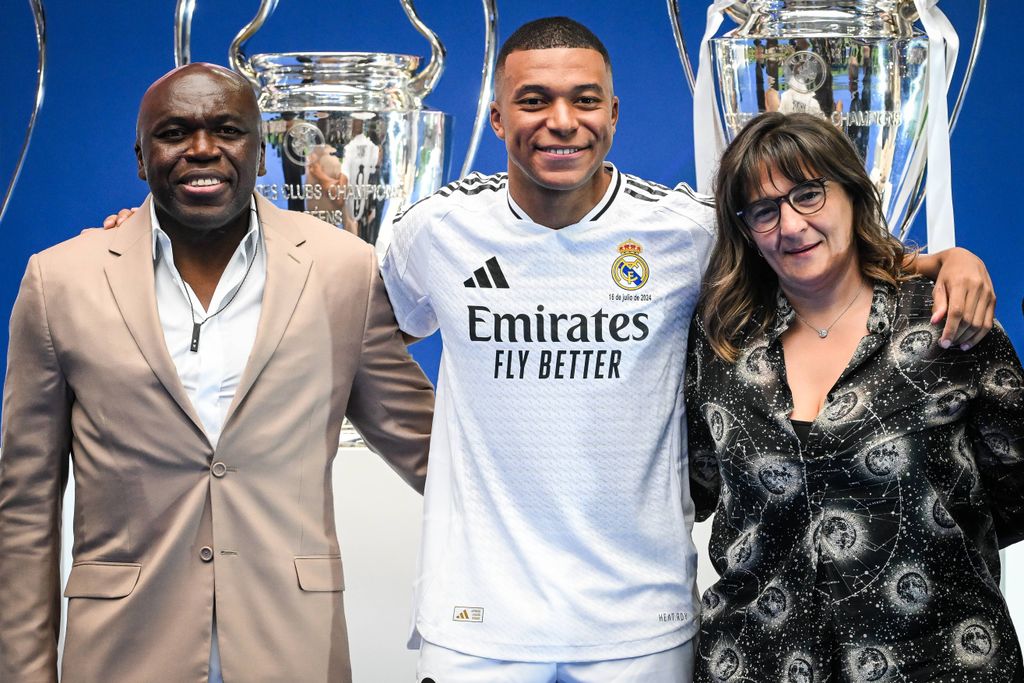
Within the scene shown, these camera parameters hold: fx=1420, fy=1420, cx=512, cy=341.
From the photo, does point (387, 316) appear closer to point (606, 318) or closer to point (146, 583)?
point (606, 318)

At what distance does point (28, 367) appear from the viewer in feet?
5.74

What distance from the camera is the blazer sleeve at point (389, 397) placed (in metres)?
1.92

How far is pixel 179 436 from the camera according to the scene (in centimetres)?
172

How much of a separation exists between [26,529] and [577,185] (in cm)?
82

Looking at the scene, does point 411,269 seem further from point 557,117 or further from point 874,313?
point 874,313

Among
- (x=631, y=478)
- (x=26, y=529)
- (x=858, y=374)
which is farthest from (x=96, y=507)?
(x=858, y=374)

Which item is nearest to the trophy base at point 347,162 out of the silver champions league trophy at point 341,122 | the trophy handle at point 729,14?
the silver champions league trophy at point 341,122

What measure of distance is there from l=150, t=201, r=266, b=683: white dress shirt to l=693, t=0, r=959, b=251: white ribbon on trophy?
0.73 m

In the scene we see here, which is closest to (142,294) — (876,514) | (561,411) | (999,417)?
(561,411)

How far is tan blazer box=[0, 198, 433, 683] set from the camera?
1728 mm

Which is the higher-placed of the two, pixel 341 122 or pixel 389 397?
pixel 341 122

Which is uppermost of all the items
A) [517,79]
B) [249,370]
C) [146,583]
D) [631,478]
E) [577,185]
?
[517,79]

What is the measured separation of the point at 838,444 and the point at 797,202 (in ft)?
0.98

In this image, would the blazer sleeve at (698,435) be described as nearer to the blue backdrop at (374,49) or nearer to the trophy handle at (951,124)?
the trophy handle at (951,124)
